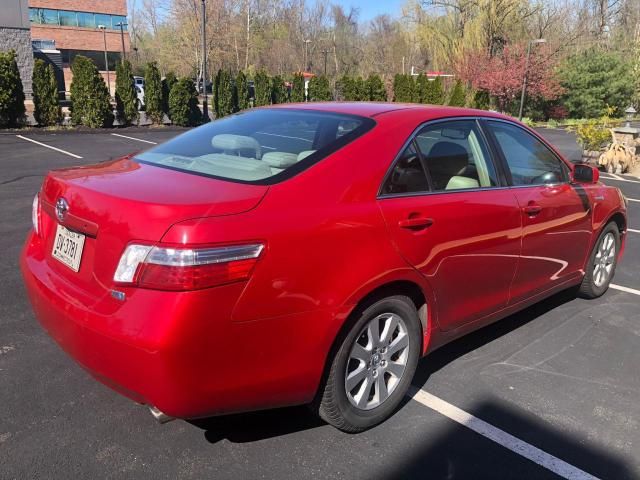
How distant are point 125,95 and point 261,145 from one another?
1886 cm

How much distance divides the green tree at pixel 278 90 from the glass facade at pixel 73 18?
35.8 meters

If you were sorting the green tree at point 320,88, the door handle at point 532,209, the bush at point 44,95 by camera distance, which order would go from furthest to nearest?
the green tree at point 320,88
the bush at point 44,95
the door handle at point 532,209

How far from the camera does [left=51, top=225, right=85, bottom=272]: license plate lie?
2.49m

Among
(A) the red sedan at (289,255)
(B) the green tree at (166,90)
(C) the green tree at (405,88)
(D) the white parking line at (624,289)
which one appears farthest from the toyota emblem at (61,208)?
(C) the green tree at (405,88)

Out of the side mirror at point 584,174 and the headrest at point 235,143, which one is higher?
the headrest at point 235,143

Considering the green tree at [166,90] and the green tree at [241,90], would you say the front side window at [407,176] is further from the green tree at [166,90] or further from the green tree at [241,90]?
the green tree at [241,90]

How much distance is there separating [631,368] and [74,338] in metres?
3.41

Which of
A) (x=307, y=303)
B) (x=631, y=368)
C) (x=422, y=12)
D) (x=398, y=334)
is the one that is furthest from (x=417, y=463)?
(x=422, y=12)

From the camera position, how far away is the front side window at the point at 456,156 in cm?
317

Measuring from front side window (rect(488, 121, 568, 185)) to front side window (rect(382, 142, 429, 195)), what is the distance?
91 cm

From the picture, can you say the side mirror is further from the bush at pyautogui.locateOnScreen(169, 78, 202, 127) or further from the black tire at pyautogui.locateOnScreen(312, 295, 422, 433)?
the bush at pyautogui.locateOnScreen(169, 78, 202, 127)

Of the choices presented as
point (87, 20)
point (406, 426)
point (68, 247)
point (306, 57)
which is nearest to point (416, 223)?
point (406, 426)

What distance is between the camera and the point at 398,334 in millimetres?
2986

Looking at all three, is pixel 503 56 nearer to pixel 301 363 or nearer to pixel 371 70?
pixel 371 70
